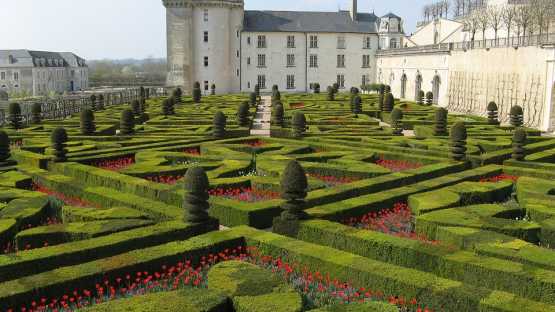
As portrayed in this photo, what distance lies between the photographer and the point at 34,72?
84438 millimetres

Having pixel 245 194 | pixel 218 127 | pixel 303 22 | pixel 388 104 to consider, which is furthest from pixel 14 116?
pixel 303 22

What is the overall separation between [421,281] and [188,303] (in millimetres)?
2948

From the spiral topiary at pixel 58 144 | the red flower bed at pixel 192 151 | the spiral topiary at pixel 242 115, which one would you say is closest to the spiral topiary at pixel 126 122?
the red flower bed at pixel 192 151

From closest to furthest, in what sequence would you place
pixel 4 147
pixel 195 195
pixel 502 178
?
pixel 195 195 < pixel 502 178 < pixel 4 147

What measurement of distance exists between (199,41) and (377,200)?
46.9 meters

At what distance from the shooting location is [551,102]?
2684cm

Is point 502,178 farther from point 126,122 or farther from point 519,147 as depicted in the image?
point 126,122

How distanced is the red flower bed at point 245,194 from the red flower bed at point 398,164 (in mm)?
4606

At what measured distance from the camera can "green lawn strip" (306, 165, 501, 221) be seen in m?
10.5

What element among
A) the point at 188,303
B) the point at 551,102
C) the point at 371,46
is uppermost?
the point at 371,46

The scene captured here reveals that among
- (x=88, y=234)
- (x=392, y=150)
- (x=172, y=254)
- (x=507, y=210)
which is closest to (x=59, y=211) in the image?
(x=88, y=234)

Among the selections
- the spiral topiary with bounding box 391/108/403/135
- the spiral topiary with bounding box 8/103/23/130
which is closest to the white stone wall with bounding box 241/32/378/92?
the spiral topiary with bounding box 8/103/23/130


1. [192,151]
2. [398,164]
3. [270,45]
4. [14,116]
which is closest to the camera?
[398,164]

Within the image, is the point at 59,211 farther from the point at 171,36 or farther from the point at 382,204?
the point at 171,36
